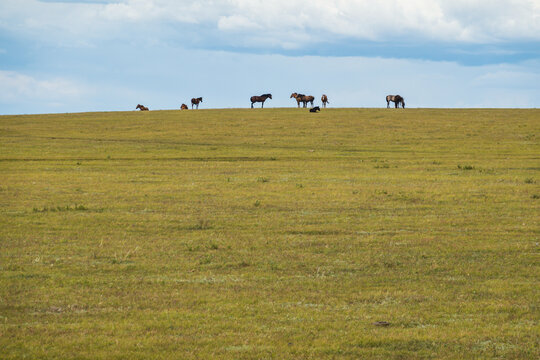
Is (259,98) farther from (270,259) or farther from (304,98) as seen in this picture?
(270,259)

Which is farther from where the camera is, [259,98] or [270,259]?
[259,98]

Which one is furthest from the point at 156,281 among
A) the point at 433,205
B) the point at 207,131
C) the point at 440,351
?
the point at 207,131

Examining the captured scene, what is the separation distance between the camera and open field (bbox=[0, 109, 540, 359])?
10547 millimetres

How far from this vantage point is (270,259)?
657 inches

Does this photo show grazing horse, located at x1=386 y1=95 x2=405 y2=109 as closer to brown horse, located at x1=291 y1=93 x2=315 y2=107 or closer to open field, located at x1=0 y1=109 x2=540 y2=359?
brown horse, located at x1=291 y1=93 x2=315 y2=107

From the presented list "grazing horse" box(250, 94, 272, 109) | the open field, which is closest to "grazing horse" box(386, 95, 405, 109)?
"grazing horse" box(250, 94, 272, 109)

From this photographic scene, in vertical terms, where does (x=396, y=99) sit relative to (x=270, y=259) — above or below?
above

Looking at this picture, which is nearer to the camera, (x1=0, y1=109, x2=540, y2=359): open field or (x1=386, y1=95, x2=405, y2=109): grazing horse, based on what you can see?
(x1=0, y1=109, x2=540, y2=359): open field

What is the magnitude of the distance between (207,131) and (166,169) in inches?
1119

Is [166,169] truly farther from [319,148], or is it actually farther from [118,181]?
[319,148]

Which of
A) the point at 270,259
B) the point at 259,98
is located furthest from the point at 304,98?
the point at 270,259

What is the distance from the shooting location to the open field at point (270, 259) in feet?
34.6

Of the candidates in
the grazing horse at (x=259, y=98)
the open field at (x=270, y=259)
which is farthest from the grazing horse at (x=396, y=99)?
the open field at (x=270, y=259)

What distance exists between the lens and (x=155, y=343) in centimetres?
1033
